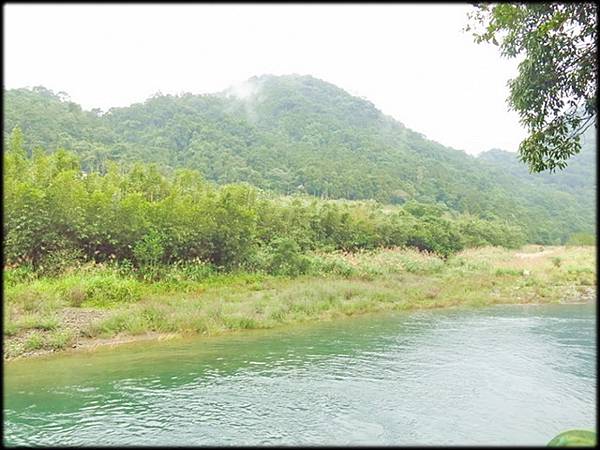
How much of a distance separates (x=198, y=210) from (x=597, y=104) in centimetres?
1493

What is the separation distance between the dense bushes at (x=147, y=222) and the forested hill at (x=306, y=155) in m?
23.6

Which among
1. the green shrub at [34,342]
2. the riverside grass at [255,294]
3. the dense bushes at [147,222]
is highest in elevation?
the dense bushes at [147,222]

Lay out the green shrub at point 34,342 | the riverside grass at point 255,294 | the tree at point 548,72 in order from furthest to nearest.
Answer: the riverside grass at point 255,294 < the green shrub at point 34,342 < the tree at point 548,72

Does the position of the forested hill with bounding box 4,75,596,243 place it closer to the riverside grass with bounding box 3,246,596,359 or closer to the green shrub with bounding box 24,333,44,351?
the riverside grass with bounding box 3,246,596,359

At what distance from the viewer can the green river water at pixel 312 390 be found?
6.96 metres

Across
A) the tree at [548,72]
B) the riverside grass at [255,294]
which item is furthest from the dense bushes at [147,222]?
the tree at [548,72]

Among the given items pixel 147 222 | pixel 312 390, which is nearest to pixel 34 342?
pixel 312 390

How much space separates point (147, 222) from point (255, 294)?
4.53m

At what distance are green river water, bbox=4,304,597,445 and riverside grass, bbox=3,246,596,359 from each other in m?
0.98

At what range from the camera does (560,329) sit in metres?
14.5

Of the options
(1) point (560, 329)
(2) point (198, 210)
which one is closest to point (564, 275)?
(1) point (560, 329)

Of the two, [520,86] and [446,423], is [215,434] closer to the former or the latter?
[446,423]

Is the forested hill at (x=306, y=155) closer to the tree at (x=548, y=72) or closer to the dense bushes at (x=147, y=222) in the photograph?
the dense bushes at (x=147, y=222)

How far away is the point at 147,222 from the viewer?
57.4 ft
